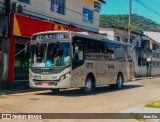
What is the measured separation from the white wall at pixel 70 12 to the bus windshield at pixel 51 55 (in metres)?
5.42

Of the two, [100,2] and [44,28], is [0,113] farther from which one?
[100,2]

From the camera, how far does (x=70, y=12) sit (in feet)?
91.3

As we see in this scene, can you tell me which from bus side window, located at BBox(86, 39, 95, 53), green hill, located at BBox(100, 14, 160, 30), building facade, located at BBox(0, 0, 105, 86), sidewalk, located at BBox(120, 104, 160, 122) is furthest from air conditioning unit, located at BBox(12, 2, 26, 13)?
green hill, located at BBox(100, 14, 160, 30)

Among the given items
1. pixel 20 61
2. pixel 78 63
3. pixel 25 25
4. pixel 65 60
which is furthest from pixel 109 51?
pixel 20 61

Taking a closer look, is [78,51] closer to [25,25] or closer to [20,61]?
[25,25]

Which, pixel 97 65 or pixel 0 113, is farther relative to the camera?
pixel 97 65

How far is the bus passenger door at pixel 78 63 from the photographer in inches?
639

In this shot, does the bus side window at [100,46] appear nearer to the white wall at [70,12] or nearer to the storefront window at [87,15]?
the white wall at [70,12]

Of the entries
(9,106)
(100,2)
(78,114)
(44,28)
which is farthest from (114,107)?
(100,2)

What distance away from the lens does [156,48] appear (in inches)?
2319

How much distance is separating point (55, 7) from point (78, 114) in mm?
16197

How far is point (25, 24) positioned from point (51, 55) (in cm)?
451

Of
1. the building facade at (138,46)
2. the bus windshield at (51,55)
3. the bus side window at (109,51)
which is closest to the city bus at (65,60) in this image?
the bus windshield at (51,55)

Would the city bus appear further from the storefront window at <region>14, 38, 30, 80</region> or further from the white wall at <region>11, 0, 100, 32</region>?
the white wall at <region>11, 0, 100, 32</region>
